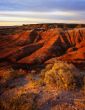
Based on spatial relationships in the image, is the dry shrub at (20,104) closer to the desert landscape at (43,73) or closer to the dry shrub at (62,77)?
the desert landscape at (43,73)

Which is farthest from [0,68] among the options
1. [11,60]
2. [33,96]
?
[33,96]

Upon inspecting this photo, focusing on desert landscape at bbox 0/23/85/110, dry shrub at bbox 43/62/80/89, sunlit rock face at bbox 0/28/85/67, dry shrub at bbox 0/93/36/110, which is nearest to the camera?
dry shrub at bbox 0/93/36/110

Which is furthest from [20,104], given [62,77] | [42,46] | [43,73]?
[42,46]

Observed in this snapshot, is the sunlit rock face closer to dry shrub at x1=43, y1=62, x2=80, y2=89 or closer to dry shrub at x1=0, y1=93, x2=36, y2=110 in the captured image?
dry shrub at x1=43, y1=62, x2=80, y2=89

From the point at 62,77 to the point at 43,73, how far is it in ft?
6.54

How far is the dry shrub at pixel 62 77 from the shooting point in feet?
48.8

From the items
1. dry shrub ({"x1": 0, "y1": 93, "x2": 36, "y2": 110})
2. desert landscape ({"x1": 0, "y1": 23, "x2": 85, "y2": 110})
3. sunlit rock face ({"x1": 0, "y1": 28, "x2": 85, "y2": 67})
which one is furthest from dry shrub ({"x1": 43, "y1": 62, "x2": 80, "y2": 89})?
sunlit rock face ({"x1": 0, "y1": 28, "x2": 85, "y2": 67})

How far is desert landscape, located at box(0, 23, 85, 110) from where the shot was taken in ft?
41.6

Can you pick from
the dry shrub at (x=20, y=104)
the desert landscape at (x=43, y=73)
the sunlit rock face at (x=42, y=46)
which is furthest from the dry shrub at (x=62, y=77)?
the sunlit rock face at (x=42, y=46)

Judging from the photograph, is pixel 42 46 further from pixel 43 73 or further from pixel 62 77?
pixel 62 77

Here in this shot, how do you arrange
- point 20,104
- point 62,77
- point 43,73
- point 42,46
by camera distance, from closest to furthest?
point 20,104, point 62,77, point 43,73, point 42,46

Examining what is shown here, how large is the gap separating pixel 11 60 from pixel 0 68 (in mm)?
3332

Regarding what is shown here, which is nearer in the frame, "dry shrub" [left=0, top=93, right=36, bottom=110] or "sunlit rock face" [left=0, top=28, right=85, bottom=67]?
"dry shrub" [left=0, top=93, right=36, bottom=110]

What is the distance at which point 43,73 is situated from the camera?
55.9 ft
